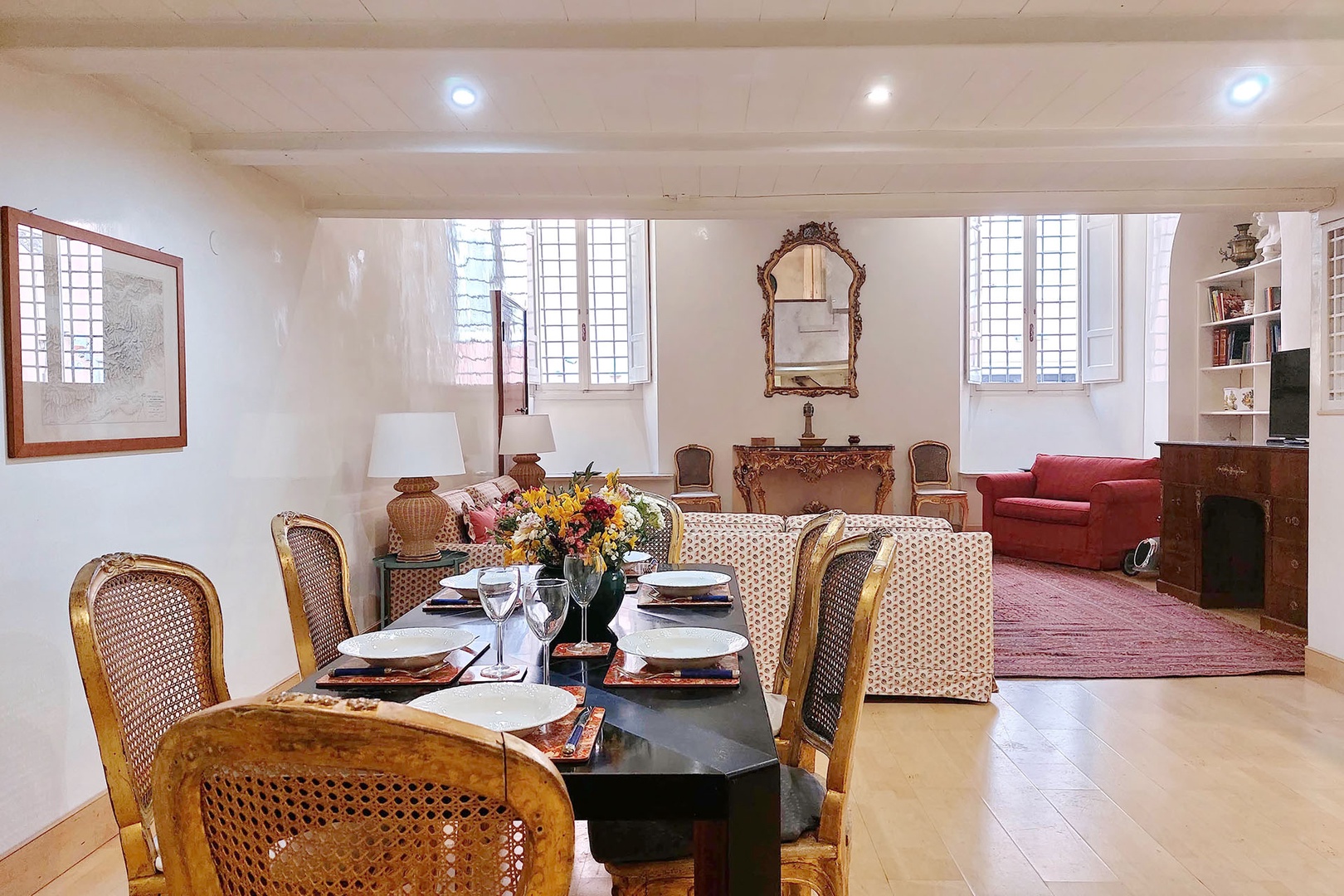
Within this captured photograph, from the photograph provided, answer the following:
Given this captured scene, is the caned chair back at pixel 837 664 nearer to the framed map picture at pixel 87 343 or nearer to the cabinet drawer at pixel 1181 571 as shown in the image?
the framed map picture at pixel 87 343

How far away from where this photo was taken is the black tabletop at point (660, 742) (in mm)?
1121

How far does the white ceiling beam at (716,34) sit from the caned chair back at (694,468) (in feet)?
18.7

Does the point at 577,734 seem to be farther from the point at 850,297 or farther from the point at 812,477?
the point at 850,297

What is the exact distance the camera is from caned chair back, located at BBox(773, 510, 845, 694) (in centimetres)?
201

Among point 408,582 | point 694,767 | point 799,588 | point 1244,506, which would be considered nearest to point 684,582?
point 799,588

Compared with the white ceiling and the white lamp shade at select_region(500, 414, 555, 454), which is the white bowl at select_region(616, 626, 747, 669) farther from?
the white lamp shade at select_region(500, 414, 555, 454)

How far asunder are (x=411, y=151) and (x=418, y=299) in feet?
7.59

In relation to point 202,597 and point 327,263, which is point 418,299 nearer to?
point 327,263

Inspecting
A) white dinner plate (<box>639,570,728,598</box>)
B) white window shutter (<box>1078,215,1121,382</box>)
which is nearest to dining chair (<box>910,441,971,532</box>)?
white window shutter (<box>1078,215,1121,382</box>)

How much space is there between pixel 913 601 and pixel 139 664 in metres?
2.75

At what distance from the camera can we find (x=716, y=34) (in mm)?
2213

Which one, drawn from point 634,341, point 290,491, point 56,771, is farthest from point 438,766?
point 634,341

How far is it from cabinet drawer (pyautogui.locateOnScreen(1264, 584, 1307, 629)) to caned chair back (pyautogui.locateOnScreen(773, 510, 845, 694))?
3398 millimetres

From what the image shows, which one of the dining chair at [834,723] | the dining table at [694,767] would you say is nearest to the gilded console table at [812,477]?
the dining chair at [834,723]
